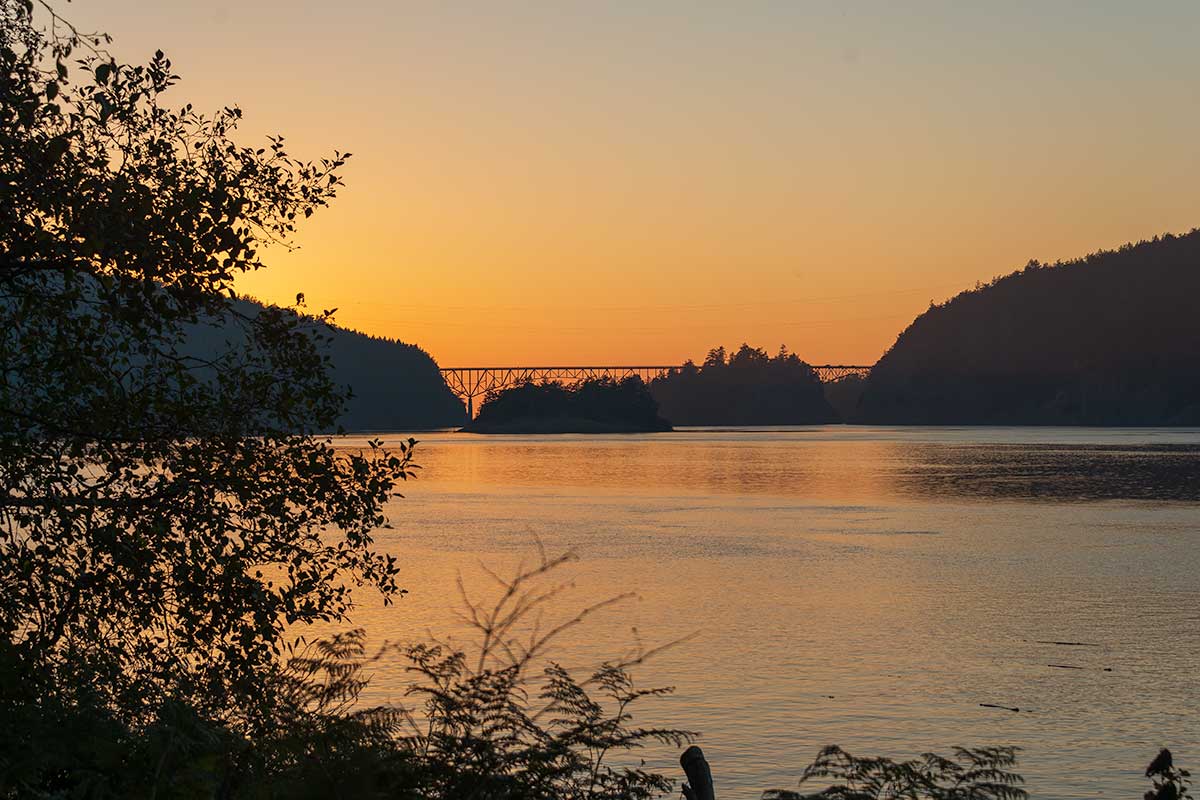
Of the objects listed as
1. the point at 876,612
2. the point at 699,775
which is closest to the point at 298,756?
the point at 699,775

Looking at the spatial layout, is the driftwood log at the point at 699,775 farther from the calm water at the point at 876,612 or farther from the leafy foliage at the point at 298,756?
the calm water at the point at 876,612

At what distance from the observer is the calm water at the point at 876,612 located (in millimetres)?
16031

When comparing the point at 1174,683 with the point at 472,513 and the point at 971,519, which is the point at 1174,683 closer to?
the point at 971,519

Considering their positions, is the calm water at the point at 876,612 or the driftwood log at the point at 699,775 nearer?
the driftwood log at the point at 699,775

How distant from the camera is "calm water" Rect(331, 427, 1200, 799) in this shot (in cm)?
1603

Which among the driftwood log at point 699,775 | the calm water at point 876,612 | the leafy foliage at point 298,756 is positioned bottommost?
the calm water at point 876,612

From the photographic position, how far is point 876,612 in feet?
88.1

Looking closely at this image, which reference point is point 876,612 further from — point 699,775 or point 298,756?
point 298,756

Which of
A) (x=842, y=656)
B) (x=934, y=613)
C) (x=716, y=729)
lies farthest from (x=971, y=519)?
(x=716, y=729)

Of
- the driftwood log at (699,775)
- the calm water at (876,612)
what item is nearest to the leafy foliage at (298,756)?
the driftwood log at (699,775)

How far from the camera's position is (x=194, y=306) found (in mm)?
10836

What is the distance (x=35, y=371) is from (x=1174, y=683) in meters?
15.9

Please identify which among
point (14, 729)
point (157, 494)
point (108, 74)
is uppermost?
point (108, 74)

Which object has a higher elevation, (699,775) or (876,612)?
(699,775)
